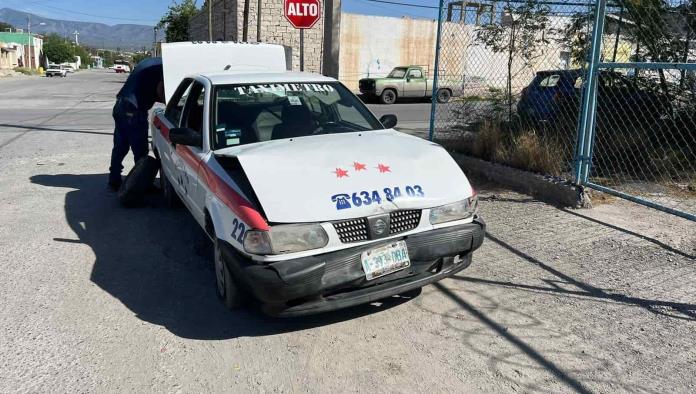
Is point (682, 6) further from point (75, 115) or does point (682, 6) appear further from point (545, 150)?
point (75, 115)

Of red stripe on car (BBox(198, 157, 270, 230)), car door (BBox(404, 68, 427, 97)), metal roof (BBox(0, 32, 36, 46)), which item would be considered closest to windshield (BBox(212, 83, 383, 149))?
red stripe on car (BBox(198, 157, 270, 230))

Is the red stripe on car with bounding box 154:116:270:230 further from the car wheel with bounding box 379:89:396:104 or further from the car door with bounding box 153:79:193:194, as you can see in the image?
the car wheel with bounding box 379:89:396:104

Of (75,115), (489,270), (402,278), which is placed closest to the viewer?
(402,278)

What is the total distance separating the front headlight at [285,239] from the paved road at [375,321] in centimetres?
63

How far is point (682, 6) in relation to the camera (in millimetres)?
7277

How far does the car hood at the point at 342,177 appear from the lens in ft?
11.3

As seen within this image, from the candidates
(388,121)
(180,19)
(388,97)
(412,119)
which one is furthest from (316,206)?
(180,19)

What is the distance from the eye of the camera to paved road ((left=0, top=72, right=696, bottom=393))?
3141mm

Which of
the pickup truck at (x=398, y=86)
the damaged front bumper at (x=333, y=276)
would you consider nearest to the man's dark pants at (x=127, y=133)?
the damaged front bumper at (x=333, y=276)

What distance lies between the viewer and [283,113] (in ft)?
15.7

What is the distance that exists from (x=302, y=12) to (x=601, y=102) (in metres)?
4.76

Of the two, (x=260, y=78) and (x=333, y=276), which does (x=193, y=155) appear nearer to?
(x=260, y=78)

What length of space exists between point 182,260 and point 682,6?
6.86 metres

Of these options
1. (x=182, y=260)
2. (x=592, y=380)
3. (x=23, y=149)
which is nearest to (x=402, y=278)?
(x=592, y=380)
